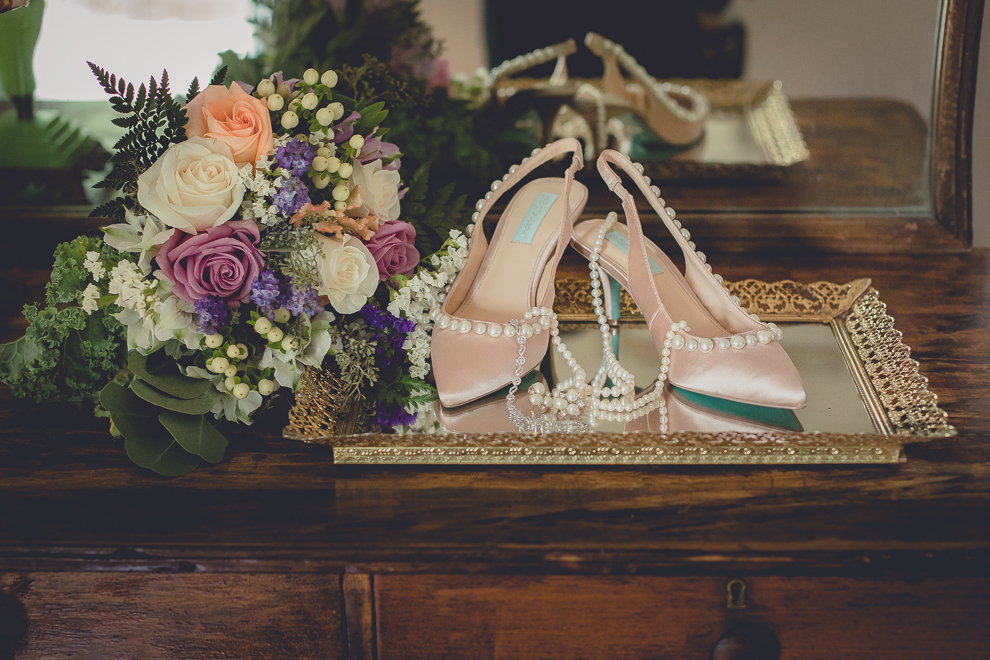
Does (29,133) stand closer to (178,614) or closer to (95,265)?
(95,265)

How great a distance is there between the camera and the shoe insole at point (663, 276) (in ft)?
2.98

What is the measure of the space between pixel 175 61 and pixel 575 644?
3.63 feet

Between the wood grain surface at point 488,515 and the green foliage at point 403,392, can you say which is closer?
the wood grain surface at point 488,515

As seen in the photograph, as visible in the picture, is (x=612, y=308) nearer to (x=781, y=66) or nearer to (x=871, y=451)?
(x=871, y=451)

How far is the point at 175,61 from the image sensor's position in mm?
1165

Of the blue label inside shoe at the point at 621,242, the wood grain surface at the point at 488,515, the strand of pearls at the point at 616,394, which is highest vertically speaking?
the blue label inside shoe at the point at 621,242

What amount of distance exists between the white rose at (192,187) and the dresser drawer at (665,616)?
395 millimetres

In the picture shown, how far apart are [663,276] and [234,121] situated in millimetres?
574

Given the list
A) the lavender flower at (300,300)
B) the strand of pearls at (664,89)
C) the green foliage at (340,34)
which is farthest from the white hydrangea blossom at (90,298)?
the strand of pearls at (664,89)

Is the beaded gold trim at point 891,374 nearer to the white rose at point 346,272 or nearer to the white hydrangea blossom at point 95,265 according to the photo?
the white rose at point 346,272

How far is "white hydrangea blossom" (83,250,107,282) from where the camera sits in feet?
2.39

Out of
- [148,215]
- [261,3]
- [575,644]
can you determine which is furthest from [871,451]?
[261,3]

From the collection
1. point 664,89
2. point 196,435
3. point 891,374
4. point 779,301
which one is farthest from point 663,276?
point 196,435

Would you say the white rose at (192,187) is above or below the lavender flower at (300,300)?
above
